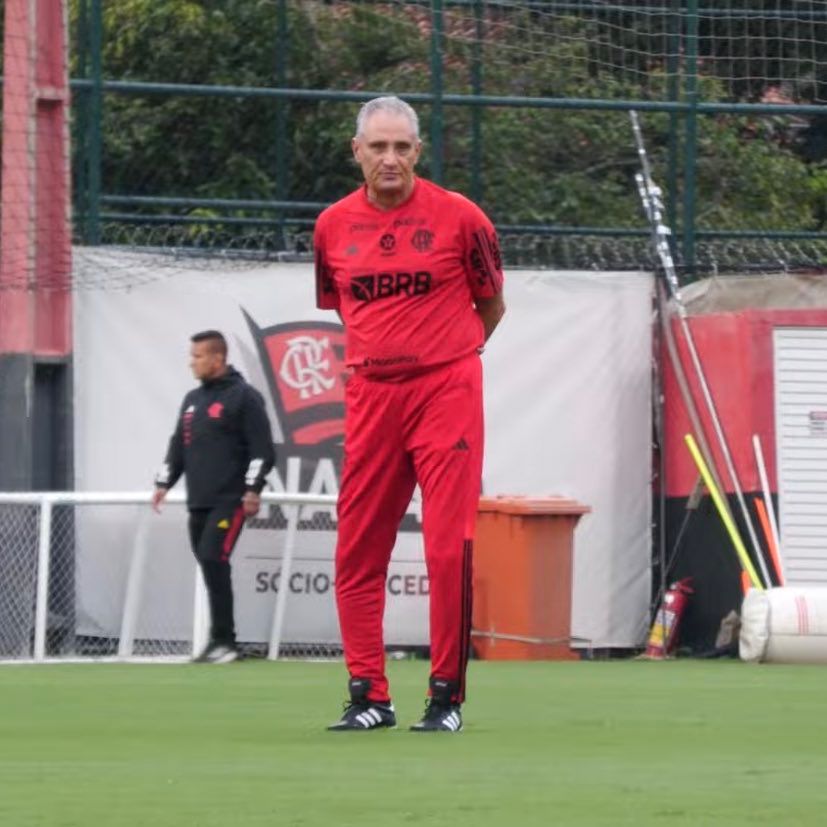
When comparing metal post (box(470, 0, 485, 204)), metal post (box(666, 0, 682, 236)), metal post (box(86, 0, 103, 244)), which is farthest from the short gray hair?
metal post (box(666, 0, 682, 236))

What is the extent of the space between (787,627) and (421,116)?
5.12m

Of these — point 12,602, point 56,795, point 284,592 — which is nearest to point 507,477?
point 284,592

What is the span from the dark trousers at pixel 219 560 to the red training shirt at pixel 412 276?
5.73 m

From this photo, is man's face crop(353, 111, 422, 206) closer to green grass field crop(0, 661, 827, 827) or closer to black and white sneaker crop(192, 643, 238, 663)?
green grass field crop(0, 661, 827, 827)

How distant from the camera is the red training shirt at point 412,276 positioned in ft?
23.8

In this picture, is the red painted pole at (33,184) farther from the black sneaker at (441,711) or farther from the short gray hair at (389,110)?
the black sneaker at (441,711)

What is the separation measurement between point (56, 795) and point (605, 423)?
909 centimetres

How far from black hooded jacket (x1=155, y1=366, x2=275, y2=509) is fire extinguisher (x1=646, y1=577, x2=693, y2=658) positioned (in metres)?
2.59

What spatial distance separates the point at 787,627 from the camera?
1265 cm

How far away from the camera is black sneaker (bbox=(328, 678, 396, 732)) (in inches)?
291

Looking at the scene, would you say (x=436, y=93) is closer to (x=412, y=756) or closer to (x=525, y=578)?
(x=525, y=578)

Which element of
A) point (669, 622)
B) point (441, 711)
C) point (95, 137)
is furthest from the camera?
point (95, 137)

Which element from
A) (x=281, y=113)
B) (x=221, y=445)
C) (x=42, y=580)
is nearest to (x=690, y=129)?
(x=281, y=113)

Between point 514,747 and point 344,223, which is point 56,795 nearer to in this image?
point 514,747
